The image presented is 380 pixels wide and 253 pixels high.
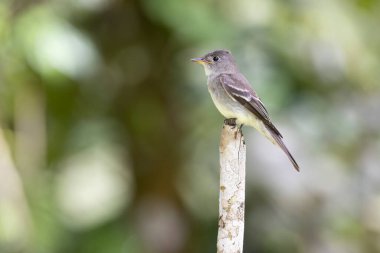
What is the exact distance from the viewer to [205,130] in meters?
7.49

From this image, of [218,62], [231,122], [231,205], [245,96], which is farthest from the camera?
[218,62]

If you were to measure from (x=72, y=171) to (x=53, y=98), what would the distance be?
101cm

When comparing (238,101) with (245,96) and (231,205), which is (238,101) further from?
(231,205)

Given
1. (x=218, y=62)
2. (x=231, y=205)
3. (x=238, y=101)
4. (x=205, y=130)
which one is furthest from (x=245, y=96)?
(x=205, y=130)

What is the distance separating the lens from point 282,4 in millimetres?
7066

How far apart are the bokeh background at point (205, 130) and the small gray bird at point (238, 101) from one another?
1.53 meters

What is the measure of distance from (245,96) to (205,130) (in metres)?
2.68

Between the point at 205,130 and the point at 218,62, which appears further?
the point at 205,130

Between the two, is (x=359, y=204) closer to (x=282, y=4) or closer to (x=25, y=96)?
(x=282, y=4)

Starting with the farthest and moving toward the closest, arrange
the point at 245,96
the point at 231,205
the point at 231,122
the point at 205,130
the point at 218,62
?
1. the point at 205,130
2. the point at 218,62
3. the point at 245,96
4. the point at 231,122
5. the point at 231,205

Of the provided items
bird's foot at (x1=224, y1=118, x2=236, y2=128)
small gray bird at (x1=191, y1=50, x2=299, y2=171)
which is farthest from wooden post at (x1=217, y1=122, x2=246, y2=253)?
small gray bird at (x1=191, y1=50, x2=299, y2=171)

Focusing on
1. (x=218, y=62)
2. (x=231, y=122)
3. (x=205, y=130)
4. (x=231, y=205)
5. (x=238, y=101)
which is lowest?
(x=231, y=205)

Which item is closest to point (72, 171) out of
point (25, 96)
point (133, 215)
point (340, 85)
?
point (133, 215)

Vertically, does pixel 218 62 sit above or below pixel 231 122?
above
